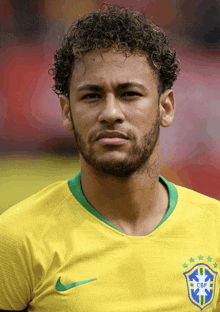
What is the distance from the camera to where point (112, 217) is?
5.01 feet

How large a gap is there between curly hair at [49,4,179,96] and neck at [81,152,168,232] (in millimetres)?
391

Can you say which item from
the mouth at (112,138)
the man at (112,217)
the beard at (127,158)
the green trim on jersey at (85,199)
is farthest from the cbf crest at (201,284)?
the mouth at (112,138)

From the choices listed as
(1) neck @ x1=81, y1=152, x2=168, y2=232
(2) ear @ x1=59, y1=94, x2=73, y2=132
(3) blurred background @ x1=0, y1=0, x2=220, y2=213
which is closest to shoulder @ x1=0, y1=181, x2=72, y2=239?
(1) neck @ x1=81, y1=152, x2=168, y2=232

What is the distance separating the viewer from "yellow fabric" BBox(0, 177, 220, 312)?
4.42ft

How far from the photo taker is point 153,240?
1463 millimetres

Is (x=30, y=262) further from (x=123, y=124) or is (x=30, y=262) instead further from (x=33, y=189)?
(x=33, y=189)

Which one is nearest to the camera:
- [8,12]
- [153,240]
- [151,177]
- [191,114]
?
[153,240]

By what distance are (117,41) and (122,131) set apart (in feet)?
1.30

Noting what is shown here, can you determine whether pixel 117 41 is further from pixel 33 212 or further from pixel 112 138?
pixel 33 212

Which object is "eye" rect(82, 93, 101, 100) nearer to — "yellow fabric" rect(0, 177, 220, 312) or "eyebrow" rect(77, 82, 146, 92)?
"eyebrow" rect(77, 82, 146, 92)

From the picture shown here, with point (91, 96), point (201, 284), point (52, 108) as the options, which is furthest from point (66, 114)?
point (52, 108)

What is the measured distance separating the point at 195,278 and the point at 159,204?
0.35 meters

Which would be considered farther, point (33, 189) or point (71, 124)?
point (33, 189)

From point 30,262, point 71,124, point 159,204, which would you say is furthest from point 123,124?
point 30,262
